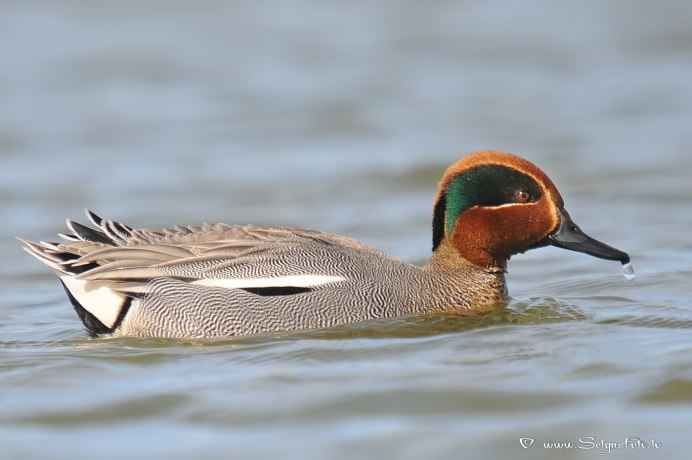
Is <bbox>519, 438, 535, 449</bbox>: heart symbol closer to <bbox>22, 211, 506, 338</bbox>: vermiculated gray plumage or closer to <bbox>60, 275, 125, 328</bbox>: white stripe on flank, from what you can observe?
<bbox>22, 211, 506, 338</bbox>: vermiculated gray plumage

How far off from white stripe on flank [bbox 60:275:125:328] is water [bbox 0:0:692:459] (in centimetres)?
17

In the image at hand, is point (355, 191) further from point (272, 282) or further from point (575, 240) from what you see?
point (272, 282)

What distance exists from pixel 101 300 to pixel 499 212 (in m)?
2.45

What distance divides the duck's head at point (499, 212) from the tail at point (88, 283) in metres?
2.02

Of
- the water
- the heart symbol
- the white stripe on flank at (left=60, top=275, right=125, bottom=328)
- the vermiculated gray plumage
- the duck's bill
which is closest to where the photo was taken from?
the heart symbol

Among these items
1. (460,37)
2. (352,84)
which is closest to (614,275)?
(352,84)

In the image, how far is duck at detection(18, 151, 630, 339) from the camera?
7.66 metres

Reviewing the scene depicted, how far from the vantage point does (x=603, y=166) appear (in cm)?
1369

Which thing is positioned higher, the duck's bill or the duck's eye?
the duck's eye

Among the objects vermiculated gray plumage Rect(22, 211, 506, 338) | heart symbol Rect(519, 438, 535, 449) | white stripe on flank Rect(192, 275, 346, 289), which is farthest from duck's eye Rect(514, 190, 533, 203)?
heart symbol Rect(519, 438, 535, 449)

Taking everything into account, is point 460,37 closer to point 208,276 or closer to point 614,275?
point 614,275

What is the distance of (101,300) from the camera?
780 cm

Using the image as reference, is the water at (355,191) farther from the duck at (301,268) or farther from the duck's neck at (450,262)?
the duck's neck at (450,262)

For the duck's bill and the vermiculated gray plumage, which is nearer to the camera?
the vermiculated gray plumage
